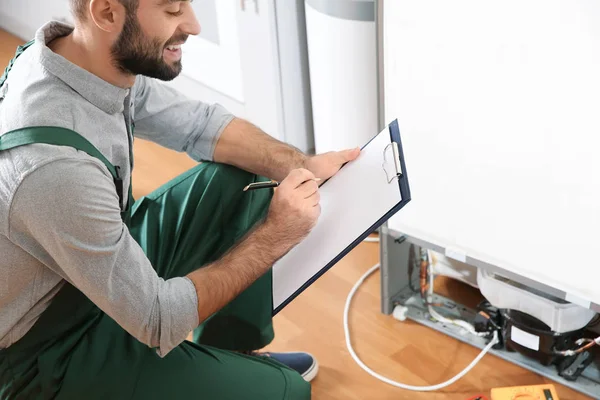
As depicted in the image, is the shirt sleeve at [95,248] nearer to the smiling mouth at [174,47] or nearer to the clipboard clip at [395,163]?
the smiling mouth at [174,47]

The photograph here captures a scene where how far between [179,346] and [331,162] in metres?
0.41

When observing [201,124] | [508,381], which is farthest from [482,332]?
[201,124]

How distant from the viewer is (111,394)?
1.34 meters

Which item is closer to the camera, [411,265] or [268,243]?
[268,243]

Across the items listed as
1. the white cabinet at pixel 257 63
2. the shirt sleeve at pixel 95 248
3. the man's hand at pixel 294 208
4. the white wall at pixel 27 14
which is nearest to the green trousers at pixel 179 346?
the shirt sleeve at pixel 95 248

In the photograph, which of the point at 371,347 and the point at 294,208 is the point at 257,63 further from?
the point at 294,208

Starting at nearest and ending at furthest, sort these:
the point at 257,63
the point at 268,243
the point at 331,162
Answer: the point at 268,243 < the point at 331,162 < the point at 257,63

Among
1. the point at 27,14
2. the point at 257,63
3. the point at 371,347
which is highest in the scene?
the point at 257,63

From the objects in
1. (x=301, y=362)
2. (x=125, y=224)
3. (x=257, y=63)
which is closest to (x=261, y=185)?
(x=125, y=224)

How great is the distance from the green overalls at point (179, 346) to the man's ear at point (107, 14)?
0.54 feet

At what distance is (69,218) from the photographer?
1.14m

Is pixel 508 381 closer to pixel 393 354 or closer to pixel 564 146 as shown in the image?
pixel 393 354

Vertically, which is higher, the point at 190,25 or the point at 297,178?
the point at 190,25

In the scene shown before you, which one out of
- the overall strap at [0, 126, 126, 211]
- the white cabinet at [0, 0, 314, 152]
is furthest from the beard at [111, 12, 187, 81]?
the white cabinet at [0, 0, 314, 152]
